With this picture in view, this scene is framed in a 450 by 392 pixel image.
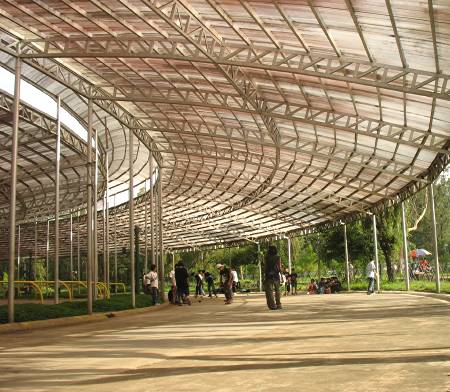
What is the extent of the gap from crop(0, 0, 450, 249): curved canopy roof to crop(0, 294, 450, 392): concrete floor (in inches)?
267

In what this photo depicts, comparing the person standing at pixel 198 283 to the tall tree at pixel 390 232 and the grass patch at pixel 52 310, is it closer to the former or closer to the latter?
the grass patch at pixel 52 310

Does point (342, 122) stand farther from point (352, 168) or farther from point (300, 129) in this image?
point (352, 168)

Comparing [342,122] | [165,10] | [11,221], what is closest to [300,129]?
[342,122]

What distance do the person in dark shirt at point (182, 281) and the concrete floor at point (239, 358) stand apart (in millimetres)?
12071

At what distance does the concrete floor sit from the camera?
257 inches

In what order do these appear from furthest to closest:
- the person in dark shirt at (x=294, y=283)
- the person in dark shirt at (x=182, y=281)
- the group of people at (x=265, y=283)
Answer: the person in dark shirt at (x=294, y=283) < the person in dark shirt at (x=182, y=281) < the group of people at (x=265, y=283)

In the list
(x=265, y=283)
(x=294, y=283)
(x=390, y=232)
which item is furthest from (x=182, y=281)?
(x=390, y=232)

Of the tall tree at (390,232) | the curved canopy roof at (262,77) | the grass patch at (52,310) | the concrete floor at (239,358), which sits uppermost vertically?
the curved canopy roof at (262,77)

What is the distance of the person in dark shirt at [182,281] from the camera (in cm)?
2630

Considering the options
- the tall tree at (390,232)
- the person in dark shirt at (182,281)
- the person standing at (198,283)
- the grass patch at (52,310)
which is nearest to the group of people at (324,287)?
the tall tree at (390,232)

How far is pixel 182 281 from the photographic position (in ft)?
89.0

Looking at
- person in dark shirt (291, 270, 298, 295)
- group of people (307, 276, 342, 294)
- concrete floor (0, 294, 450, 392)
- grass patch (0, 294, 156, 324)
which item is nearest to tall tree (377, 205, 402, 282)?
group of people (307, 276, 342, 294)

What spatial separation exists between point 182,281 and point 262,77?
10.6 metres

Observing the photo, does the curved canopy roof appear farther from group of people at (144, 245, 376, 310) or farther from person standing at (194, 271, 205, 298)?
person standing at (194, 271, 205, 298)
